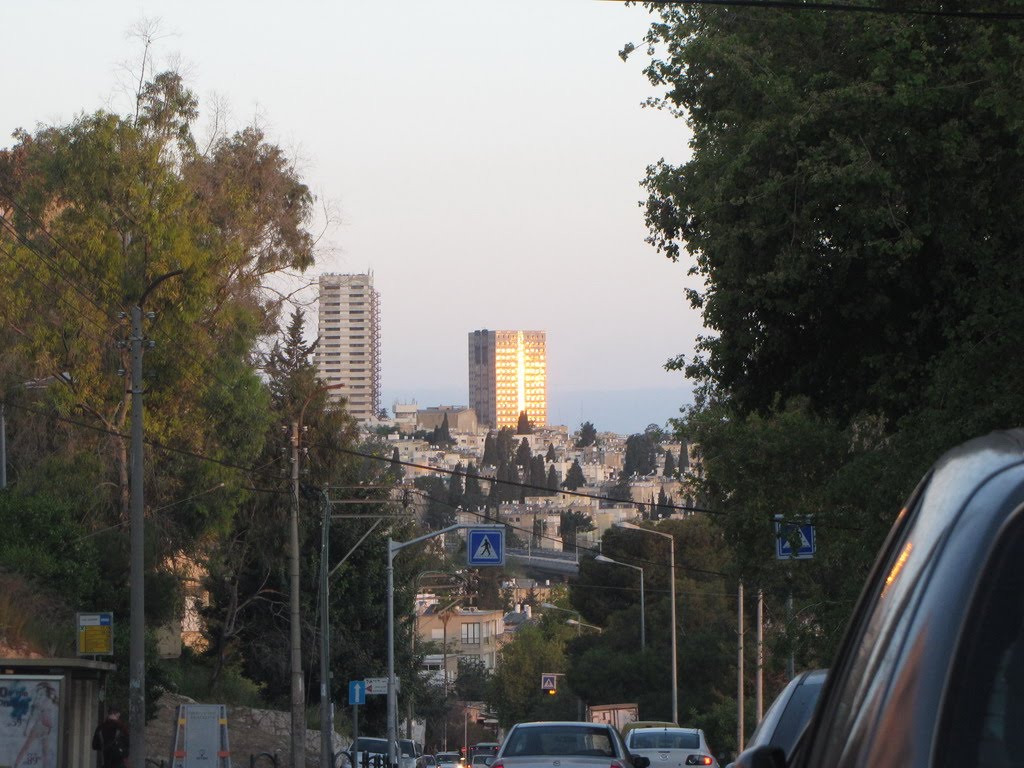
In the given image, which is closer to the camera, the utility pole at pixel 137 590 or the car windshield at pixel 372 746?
the utility pole at pixel 137 590

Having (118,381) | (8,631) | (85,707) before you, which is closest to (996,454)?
(85,707)

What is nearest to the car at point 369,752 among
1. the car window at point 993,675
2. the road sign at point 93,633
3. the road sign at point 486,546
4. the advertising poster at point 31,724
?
the road sign at point 486,546

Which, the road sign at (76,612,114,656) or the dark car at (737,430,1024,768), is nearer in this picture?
the dark car at (737,430,1024,768)

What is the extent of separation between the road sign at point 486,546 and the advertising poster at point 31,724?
20060 mm

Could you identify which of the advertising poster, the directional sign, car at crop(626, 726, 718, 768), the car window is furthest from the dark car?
the directional sign

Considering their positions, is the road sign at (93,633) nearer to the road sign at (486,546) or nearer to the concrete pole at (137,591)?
the concrete pole at (137,591)

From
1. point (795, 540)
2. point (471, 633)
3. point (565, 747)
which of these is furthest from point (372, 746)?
point (471, 633)

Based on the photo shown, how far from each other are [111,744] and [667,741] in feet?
30.5

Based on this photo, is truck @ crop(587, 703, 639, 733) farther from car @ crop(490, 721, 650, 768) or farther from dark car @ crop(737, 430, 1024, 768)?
dark car @ crop(737, 430, 1024, 768)

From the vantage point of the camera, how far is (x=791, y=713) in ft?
33.5

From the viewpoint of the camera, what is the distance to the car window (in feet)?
6.10

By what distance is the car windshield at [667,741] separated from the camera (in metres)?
26.2

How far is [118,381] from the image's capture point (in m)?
40.0

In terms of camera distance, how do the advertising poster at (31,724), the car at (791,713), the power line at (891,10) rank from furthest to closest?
the advertising poster at (31,724)
the power line at (891,10)
the car at (791,713)
